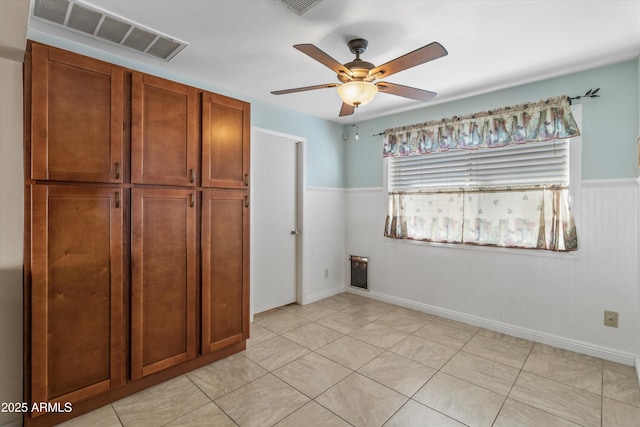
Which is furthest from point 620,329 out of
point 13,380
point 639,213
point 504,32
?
point 13,380

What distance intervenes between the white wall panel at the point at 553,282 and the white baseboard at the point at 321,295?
865mm

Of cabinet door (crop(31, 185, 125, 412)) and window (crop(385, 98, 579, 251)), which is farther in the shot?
window (crop(385, 98, 579, 251))

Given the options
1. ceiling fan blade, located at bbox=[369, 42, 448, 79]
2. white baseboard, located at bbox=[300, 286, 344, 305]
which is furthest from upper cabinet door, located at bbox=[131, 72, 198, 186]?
white baseboard, located at bbox=[300, 286, 344, 305]

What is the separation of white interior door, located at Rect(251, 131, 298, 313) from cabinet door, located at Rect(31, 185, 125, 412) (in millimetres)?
1664

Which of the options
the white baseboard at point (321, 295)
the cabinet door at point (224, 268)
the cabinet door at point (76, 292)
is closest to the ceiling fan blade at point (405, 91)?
the cabinet door at point (224, 268)

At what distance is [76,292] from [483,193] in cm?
351

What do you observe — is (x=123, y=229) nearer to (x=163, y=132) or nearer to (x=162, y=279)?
(x=162, y=279)

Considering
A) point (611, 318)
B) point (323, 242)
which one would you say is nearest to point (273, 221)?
point (323, 242)

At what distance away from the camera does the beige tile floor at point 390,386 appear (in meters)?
1.87

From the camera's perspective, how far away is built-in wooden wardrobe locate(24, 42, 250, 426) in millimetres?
1697

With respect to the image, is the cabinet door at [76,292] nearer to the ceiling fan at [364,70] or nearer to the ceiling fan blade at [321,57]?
the ceiling fan blade at [321,57]

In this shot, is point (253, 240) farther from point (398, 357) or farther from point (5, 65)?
point (5, 65)

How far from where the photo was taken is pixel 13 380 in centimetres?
174

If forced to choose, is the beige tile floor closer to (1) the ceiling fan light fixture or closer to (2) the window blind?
(2) the window blind
